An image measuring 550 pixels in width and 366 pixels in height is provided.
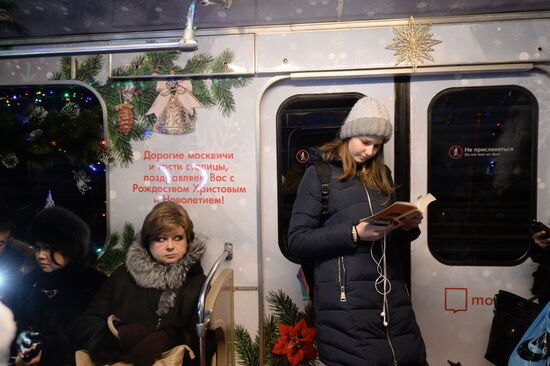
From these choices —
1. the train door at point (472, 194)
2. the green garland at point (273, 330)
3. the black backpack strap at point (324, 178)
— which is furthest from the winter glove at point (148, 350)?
the train door at point (472, 194)

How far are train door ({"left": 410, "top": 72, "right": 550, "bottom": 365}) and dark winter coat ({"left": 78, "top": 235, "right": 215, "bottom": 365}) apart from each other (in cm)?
154

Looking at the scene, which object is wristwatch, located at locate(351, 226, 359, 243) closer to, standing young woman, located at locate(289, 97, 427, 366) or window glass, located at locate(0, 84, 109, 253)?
standing young woman, located at locate(289, 97, 427, 366)

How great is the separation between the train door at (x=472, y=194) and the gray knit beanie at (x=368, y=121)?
2.19 ft

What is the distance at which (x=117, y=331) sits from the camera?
1.96m

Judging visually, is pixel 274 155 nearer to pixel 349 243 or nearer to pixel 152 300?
pixel 349 243

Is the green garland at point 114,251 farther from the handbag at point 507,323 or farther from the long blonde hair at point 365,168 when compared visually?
the handbag at point 507,323

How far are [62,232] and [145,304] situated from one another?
2.61ft

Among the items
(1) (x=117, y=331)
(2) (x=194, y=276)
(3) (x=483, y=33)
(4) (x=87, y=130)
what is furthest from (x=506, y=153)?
(4) (x=87, y=130)

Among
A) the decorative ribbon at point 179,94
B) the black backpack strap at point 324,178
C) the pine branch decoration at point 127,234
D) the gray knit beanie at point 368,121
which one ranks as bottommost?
the pine branch decoration at point 127,234

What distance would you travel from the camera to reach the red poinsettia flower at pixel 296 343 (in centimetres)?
237

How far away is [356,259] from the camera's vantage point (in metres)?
1.76

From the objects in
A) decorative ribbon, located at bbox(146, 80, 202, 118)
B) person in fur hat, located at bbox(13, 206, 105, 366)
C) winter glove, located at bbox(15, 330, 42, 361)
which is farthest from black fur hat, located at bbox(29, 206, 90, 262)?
decorative ribbon, located at bbox(146, 80, 202, 118)

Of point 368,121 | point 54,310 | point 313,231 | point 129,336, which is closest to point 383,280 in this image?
point 313,231

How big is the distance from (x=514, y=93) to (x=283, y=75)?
1568 millimetres
